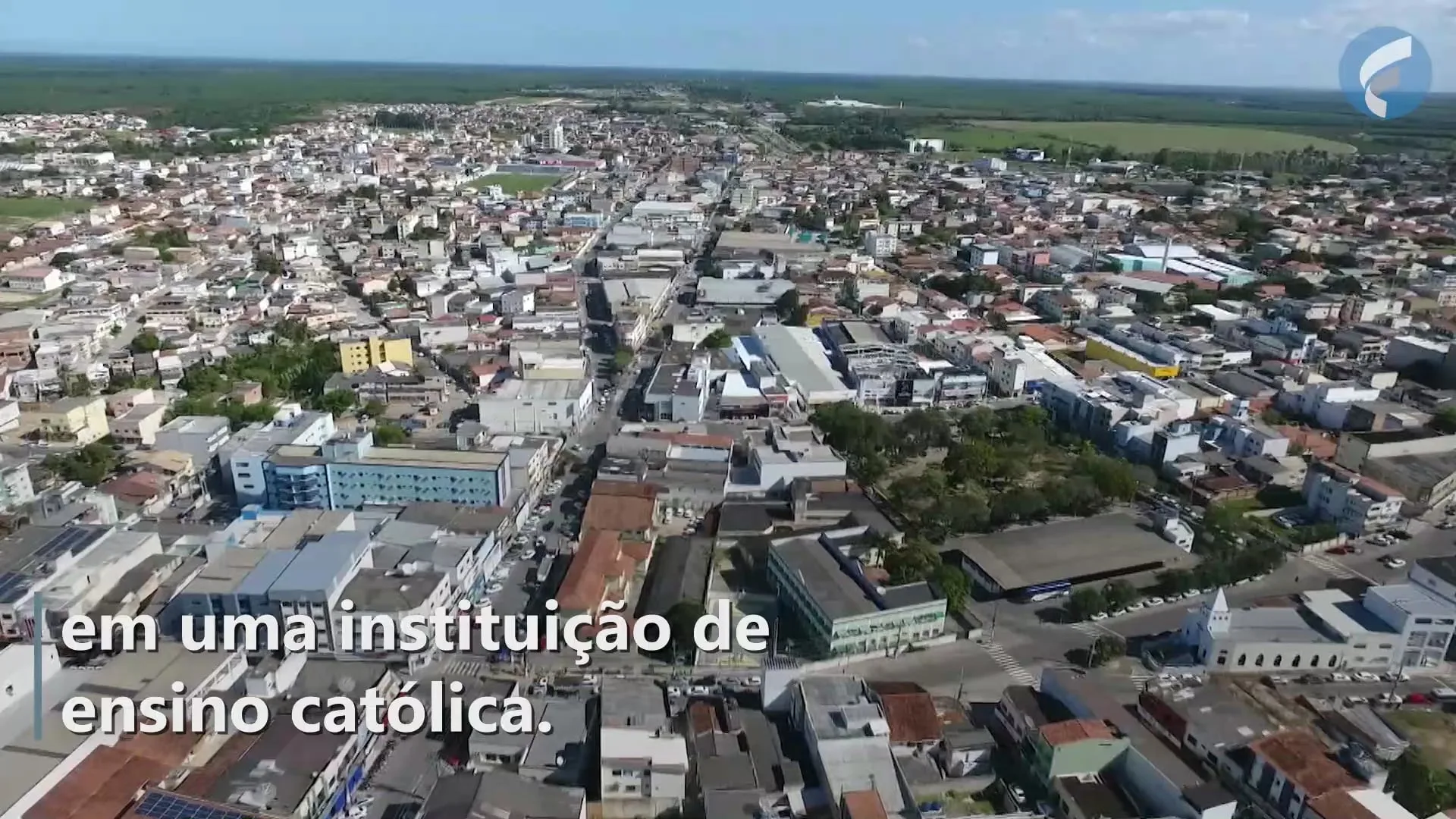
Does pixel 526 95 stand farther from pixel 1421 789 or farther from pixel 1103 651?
pixel 1421 789

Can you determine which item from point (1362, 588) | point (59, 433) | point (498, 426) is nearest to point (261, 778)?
point (498, 426)

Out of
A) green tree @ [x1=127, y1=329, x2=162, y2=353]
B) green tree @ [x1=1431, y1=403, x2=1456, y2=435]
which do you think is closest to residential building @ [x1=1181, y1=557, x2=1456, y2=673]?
green tree @ [x1=1431, y1=403, x2=1456, y2=435]

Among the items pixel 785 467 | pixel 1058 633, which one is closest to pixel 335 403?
pixel 785 467

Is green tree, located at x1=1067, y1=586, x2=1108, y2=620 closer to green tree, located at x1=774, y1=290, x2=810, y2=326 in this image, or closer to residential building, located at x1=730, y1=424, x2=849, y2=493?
residential building, located at x1=730, y1=424, x2=849, y2=493

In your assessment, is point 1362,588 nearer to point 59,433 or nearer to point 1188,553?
point 1188,553

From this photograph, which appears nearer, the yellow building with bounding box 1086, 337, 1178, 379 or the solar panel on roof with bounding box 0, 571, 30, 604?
the solar panel on roof with bounding box 0, 571, 30, 604

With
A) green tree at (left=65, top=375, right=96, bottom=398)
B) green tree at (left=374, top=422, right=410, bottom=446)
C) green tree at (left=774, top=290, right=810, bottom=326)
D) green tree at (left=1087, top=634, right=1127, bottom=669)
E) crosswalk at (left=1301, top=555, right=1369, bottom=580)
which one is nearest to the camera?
green tree at (left=1087, top=634, right=1127, bottom=669)

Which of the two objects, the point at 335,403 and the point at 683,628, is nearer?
the point at 683,628
